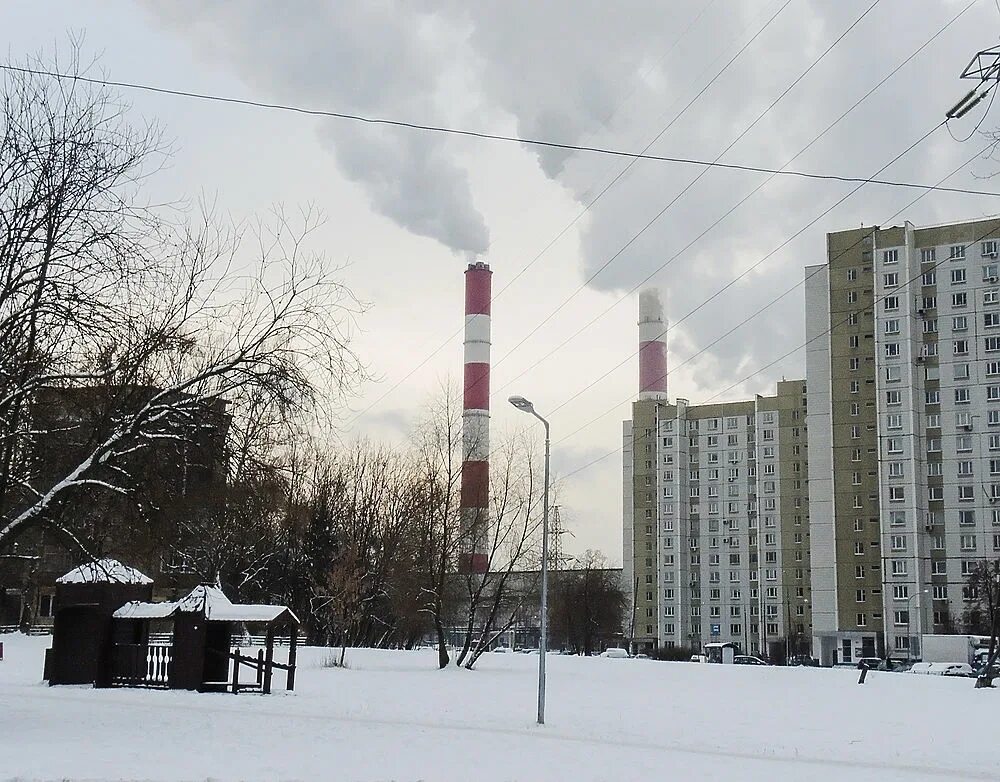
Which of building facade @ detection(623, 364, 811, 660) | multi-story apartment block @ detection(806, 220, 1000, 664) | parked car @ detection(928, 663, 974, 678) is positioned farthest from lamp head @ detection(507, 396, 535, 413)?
building facade @ detection(623, 364, 811, 660)

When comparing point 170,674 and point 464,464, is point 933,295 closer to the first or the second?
point 464,464

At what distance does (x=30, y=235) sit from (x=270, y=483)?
19.9 feet

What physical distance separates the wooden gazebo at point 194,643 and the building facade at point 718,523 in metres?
94.3

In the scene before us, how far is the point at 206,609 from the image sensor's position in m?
32.5

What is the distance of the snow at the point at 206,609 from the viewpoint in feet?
106

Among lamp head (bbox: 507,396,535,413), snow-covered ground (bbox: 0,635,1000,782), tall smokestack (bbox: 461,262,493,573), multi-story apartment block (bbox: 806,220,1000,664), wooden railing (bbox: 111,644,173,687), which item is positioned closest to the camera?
snow-covered ground (bbox: 0,635,1000,782)

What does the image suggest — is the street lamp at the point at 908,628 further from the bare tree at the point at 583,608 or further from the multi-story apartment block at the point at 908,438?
the bare tree at the point at 583,608

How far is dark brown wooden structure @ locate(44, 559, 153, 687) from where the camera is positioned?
33.4 meters

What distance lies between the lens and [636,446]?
470 ft

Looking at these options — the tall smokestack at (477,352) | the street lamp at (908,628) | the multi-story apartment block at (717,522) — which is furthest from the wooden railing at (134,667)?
the multi-story apartment block at (717,522)

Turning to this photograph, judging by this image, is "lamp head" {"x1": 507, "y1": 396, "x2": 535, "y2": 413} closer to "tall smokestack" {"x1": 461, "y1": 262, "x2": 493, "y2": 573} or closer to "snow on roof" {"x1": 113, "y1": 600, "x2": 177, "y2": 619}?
"snow on roof" {"x1": 113, "y1": 600, "x2": 177, "y2": 619}

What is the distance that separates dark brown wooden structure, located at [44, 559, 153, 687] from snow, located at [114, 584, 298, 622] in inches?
23.2

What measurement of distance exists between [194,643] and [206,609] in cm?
111

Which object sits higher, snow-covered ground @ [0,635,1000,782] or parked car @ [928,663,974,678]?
snow-covered ground @ [0,635,1000,782]
